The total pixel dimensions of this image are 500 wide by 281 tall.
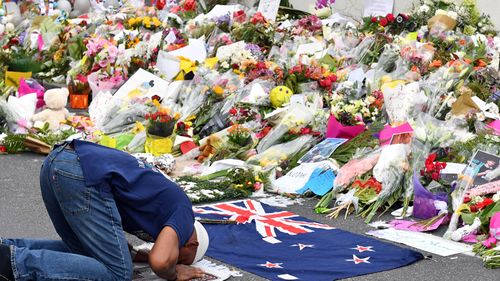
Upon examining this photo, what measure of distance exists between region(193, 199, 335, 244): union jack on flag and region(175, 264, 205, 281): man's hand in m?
1.07

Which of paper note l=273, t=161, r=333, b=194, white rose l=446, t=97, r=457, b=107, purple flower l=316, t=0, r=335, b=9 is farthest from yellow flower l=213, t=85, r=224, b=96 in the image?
purple flower l=316, t=0, r=335, b=9

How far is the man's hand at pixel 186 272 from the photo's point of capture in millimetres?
5439

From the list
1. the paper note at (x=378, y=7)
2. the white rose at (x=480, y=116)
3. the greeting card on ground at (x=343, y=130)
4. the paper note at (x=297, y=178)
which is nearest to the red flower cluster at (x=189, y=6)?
the paper note at (x=378, y=7)

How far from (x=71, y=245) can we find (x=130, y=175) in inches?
22.3

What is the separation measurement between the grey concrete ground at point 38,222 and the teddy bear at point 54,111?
73 cm

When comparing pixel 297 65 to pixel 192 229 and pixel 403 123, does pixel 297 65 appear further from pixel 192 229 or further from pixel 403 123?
pixel 192 229

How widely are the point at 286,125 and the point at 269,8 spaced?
4.92 metres

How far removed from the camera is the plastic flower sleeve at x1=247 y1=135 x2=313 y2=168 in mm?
8344

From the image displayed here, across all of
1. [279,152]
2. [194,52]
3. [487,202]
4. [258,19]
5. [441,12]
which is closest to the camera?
[487,202]

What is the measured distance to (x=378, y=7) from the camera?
12.6 m

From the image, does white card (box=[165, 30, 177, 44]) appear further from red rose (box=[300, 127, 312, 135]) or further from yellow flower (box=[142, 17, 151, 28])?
red rose (box=[300, 127, 312, 135])

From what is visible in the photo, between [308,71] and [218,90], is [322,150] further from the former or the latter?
[218,90]

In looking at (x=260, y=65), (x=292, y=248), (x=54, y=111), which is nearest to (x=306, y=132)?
(x=260, y=65)

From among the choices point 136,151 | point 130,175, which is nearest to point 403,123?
point 136,151
